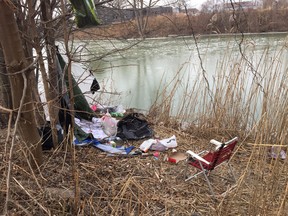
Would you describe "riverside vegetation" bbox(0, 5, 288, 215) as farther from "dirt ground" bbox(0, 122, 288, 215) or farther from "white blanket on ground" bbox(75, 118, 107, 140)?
"white blanket on ground" bbox(75, 118, 107, 140)

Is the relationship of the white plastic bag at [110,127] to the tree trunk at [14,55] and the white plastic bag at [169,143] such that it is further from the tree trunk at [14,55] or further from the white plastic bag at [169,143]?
the tree trunk at [14,55]

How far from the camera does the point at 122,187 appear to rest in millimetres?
1415

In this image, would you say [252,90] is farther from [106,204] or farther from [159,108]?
[106,204]

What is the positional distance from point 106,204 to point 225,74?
79.1 inches

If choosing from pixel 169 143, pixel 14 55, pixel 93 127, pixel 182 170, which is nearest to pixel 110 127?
pixel 93 127

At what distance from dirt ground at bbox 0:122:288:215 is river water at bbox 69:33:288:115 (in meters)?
0.59

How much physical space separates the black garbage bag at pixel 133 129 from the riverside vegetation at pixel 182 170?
0.14m

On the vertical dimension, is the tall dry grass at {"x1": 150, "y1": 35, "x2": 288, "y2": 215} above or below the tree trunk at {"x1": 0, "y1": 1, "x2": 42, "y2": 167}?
below

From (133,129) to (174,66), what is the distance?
3.85 meters

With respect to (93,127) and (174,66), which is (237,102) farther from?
(174,66)

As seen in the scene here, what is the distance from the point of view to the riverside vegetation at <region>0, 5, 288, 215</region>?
1.29m

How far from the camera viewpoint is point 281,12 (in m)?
6.21

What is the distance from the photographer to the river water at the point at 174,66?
2791mm

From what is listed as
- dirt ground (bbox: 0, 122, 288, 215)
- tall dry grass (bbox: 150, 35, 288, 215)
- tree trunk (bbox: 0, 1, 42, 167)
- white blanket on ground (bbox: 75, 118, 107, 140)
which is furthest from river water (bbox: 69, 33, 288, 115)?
tree trunk (bbox: 0, 1, 42, 167)
